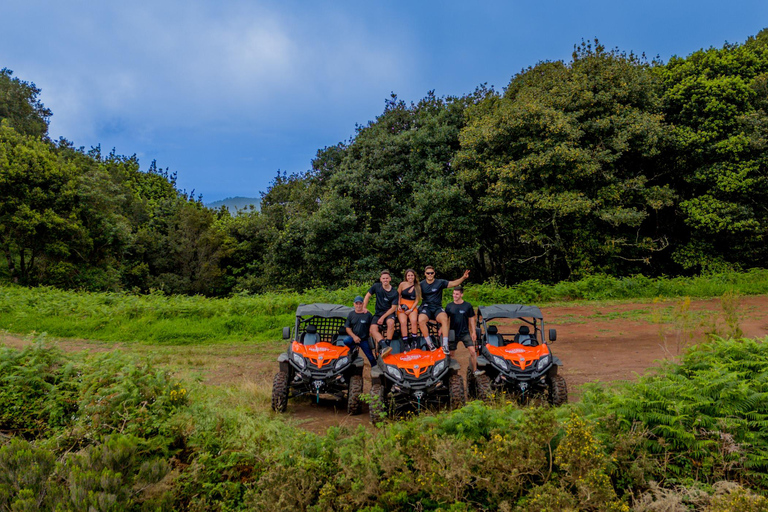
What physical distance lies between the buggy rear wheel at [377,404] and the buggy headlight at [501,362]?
5.72ft

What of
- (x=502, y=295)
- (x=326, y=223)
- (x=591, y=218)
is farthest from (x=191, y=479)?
(x=591, y=218)

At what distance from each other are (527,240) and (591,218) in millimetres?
2807

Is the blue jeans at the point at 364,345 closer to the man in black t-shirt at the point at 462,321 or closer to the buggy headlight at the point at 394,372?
the buggy headlight at the point at 394,372

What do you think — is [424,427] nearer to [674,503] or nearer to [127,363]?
[674,503]

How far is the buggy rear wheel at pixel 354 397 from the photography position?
724 cm

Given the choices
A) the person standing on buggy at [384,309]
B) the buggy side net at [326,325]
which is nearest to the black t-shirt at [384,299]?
the person standing on buggy at [384,309]

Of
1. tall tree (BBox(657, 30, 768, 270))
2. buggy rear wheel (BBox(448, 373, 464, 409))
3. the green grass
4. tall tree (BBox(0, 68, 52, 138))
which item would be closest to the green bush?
buggy rear wheel (BBox(448, 373, 464, 409))

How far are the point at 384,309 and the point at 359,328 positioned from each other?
839 mm

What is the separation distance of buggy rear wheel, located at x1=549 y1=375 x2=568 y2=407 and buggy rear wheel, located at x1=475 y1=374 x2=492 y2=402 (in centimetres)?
93

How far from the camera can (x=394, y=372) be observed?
6738 mm

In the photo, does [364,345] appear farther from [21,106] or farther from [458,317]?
[21,106]

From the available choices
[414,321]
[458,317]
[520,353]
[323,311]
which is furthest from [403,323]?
[520,353]

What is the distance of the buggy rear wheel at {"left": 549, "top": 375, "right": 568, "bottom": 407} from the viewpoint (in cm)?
693

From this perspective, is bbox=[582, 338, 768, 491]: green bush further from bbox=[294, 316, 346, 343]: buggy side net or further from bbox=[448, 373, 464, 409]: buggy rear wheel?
bbox=[294, 316, 346, 343]: buggy side net
